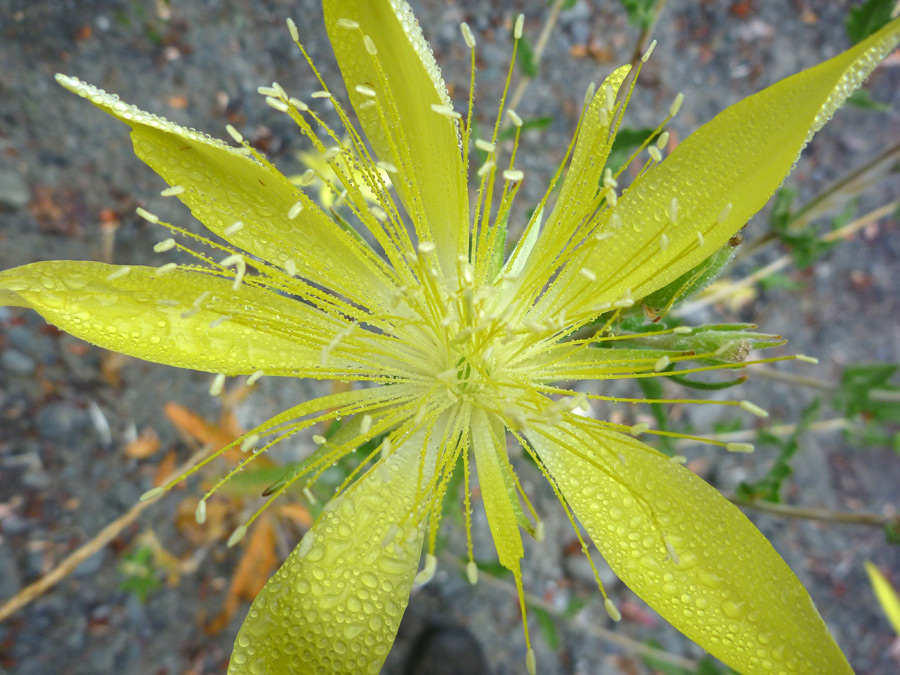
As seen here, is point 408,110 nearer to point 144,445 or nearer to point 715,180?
point 715,180

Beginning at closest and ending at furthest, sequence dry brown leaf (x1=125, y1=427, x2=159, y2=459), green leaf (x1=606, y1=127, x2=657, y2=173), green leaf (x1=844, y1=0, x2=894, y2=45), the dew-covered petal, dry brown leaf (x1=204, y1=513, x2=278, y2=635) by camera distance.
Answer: the dew-covered petal, green leaf (x1=844, y1=0, x2=894, y2=45), green leaf (x1=606, y1=127, x2=657, y2=173), dry brown leaf (x1=204, y1=513, x2=278, y2=635), dry brown leaf (x1=125, y1=427, x2=159, y2=459)

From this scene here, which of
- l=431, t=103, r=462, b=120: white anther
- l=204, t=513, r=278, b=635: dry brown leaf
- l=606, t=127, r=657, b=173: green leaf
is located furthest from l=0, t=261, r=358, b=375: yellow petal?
l=204, t=513, r=278, b=635: dry brown leaf

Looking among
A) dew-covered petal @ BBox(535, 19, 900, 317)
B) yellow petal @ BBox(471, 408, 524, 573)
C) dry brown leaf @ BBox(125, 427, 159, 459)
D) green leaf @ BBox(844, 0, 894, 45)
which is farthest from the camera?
dry brown leaf @ BBox(125, 427, 159, 459)

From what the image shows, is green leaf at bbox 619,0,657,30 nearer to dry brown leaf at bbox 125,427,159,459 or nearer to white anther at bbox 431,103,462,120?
white anther at bbox 431,103,462,120

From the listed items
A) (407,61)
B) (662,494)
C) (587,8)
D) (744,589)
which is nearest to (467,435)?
(662,494)

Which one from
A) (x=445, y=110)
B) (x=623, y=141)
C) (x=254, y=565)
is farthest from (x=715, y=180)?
(x=254, y=565)

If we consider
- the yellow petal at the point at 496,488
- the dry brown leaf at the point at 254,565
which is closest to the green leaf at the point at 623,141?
the yellow petal at the point at 496,488

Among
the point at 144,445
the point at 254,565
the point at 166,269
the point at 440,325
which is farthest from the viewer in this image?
the point at 144,445
